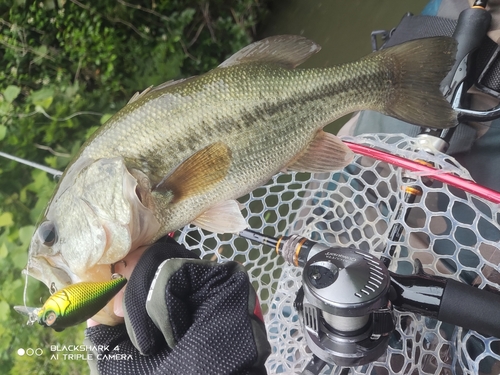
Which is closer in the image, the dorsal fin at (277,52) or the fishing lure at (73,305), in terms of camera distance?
the fishing lure at (73,305)

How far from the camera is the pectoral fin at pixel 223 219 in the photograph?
1318 mm

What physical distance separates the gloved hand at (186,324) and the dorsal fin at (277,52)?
2.13ft

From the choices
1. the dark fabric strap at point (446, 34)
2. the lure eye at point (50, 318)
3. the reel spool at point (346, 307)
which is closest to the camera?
the lure eye at point (50, 318)

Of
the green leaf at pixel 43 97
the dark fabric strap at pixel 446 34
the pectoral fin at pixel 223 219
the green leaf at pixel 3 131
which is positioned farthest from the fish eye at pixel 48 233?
the green leaf at pixel 43 97

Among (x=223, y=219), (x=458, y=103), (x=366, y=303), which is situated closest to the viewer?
(x=366, y=303)

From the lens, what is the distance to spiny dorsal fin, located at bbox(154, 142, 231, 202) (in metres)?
1.23

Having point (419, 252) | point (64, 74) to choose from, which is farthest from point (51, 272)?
point (64, 74)

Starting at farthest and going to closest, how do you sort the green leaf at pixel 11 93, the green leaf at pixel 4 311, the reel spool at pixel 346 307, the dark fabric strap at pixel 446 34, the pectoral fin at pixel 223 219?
1. the green leaf at pixel 11 93
2. the green leaf at pixel 4 311
3. the dark fabric strap at pixel 446 34
4. the pectoral fin at pixel 223 219
5. the reel spool at pixel 346 307

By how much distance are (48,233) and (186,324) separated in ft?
1.61

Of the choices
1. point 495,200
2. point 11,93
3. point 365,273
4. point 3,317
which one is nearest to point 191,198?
point 365,273

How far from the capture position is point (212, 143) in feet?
4.20

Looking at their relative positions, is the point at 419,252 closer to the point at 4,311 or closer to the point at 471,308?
the point at 471,308

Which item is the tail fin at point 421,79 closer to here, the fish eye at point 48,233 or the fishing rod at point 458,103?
the fishing rod at point 458,103

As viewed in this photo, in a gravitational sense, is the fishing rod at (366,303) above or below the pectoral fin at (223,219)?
→ below
